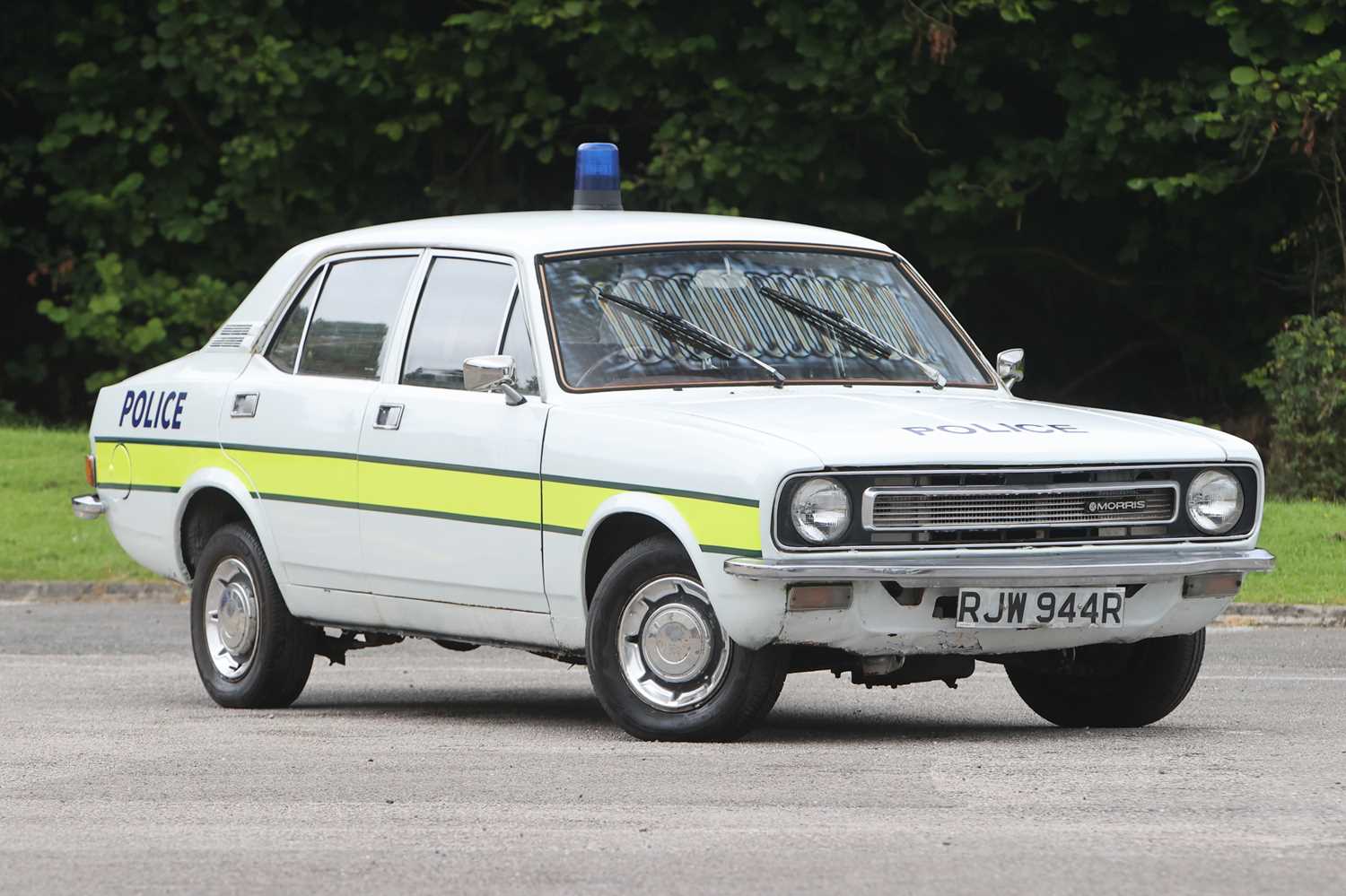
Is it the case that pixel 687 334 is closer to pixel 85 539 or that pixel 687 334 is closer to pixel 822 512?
pixel 822 512

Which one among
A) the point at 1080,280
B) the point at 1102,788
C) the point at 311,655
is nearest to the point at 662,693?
the point at 1102,788

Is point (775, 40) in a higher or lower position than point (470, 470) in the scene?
higher

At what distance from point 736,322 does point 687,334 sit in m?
0.22

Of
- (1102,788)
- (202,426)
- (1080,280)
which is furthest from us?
(1080,280)

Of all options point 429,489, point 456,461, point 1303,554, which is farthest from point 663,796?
point 1303,554

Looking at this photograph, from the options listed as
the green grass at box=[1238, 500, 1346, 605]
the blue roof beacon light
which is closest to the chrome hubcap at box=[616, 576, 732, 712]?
the blue roof beacon light

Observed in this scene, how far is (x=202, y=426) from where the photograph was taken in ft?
35.0

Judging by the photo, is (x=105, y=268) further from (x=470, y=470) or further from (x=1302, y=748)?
(x=1302, y=748)

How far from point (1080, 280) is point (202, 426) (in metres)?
14.9

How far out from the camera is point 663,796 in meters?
7.51

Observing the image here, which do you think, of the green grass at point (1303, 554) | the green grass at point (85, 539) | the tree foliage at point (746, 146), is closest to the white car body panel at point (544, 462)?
the green grass at point (1303, 554)

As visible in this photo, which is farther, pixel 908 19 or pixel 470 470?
pixel 908 19

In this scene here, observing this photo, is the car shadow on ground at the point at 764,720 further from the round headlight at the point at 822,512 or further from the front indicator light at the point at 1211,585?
the round headlight at the point at 822,512

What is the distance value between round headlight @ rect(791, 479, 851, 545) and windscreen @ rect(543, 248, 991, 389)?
3.91ft
